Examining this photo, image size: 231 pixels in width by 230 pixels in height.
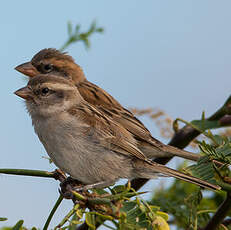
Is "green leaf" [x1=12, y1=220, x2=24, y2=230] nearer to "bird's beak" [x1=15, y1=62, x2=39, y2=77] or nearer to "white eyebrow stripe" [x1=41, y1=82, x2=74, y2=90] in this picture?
"white eyebrow stripe" [x1=41, y1=82, x2=74, y2=90]

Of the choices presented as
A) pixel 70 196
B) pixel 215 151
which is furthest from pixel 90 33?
pixel 215 151

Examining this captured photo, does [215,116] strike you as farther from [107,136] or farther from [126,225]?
[126,225]

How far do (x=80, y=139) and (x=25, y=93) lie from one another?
478 mm

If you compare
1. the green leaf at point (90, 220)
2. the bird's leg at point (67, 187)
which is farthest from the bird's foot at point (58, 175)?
the green leaf at point (90, 220)

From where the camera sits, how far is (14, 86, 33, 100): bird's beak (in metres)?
2.84

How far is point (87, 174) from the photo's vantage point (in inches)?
109

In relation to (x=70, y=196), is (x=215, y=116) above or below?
above

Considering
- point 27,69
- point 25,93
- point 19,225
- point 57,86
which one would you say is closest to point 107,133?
point 57,86

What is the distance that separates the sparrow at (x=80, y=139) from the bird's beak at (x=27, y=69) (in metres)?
1.23

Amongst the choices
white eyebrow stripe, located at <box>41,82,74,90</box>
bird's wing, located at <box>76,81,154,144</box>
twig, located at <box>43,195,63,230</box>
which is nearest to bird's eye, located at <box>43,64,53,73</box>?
bird's wing, located at <box>76,81,154,144</box>

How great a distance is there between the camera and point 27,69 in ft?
13.8

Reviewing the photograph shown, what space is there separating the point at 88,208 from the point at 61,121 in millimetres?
1396

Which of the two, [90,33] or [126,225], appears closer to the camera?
[126,225]

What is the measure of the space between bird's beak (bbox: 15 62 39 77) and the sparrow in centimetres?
123
